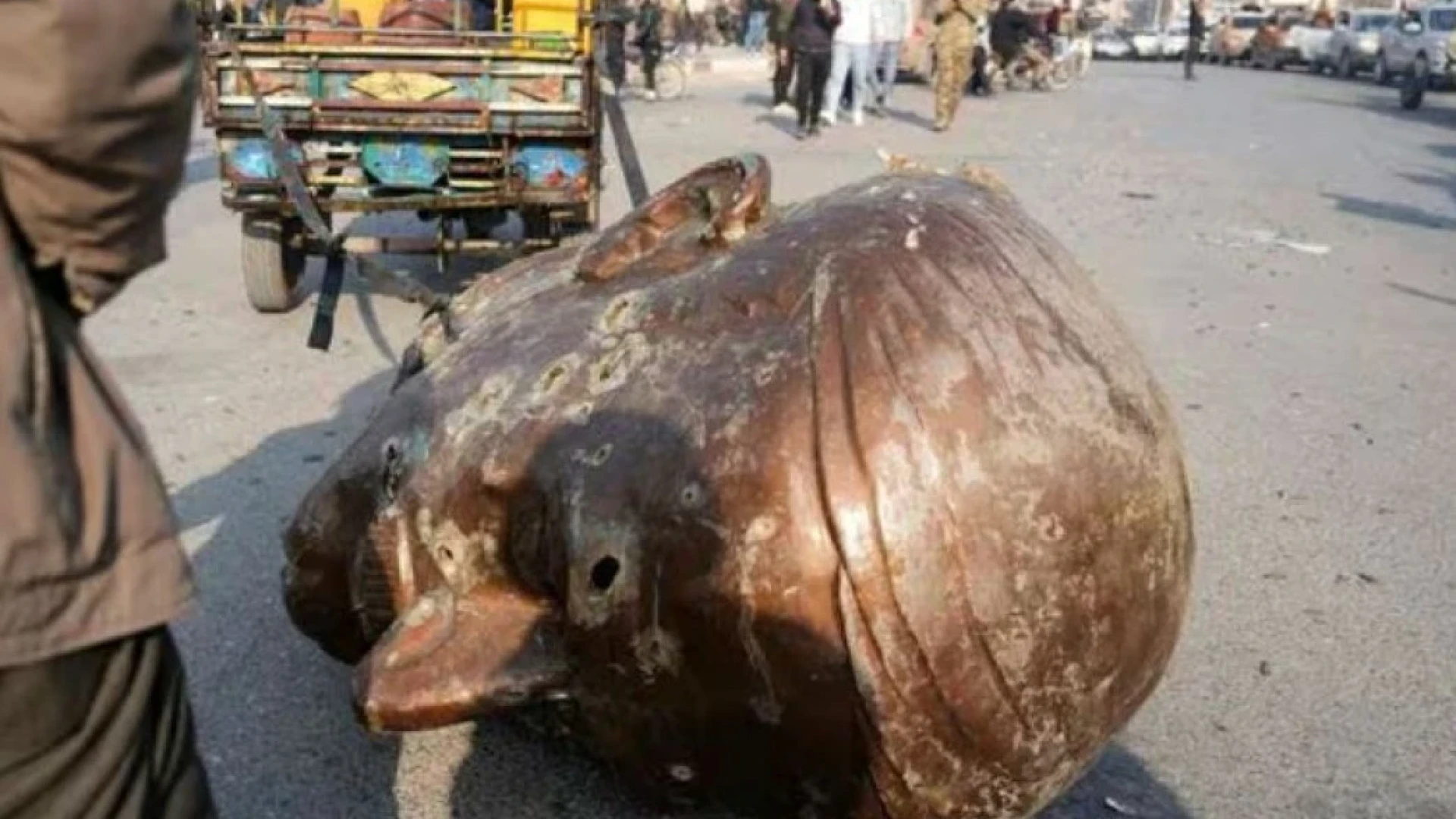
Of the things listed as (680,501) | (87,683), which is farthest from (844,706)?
(87,683)

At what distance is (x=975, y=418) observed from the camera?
2.44 meters

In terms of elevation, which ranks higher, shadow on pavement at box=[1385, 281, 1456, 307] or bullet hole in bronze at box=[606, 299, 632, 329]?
bullet hole in bronze at box=[606, 299, 632, 329]

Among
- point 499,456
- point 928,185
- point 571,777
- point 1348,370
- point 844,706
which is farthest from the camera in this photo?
point 1348,370

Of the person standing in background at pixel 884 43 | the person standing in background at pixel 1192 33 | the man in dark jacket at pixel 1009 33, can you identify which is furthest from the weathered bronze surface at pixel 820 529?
the person standing in background at pixel 1192 33

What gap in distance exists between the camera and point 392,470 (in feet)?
9.86

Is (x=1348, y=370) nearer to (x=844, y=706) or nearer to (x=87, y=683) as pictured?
(x=844, y=706)

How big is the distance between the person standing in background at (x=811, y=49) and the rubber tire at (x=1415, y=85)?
Answer: 512 inches

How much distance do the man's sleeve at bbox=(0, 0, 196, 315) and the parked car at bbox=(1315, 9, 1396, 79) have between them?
3751cm

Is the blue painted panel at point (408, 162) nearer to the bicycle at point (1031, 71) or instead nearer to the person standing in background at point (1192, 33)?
the bicycle at point (1031, 71)

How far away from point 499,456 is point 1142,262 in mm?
8048

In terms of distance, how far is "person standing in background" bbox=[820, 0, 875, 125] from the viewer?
1941 centimetres

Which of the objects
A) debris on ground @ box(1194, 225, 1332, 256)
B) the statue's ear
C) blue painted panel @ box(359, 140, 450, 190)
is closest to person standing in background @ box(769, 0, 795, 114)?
debris on ground @ box(1194, 225, 1332, 256)

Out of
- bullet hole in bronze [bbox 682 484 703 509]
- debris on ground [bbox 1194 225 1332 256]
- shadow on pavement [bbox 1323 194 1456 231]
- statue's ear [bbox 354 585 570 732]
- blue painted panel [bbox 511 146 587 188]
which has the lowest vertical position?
debris on ground [bbox 1194 225 1332 256]

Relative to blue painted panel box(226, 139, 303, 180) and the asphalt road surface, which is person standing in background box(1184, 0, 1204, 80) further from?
blue painted panel box(226, 139, 303, 180)
